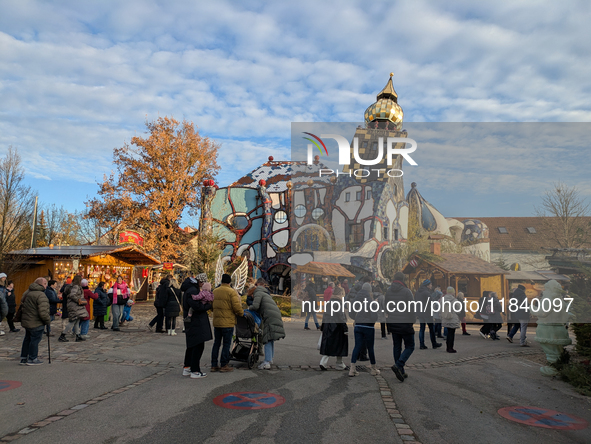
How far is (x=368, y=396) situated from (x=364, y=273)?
18695mm

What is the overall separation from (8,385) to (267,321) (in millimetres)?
4413

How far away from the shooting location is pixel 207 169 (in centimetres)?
3453

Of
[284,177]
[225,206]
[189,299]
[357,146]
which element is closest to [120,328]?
[189,299]

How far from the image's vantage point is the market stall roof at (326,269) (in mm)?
24191

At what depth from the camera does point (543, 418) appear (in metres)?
5.94

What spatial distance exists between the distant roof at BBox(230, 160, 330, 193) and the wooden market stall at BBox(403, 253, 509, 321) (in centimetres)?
1625

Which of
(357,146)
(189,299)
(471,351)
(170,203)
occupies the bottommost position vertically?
(471,351)

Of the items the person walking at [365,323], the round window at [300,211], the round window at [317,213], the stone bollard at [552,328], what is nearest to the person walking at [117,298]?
the person walking at [365,323]

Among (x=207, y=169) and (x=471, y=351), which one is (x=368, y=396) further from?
(x=207, y=169)

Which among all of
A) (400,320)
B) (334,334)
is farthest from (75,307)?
(400,320)

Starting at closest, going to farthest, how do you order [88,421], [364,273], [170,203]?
[88,421], [364,273], [170,203]

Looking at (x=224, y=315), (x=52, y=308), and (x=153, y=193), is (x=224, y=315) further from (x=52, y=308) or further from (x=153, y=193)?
(x=153, y=193)

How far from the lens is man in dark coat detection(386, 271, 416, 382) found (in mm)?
7828

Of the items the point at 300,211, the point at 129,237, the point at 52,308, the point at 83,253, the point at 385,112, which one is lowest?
the point at 52,308
